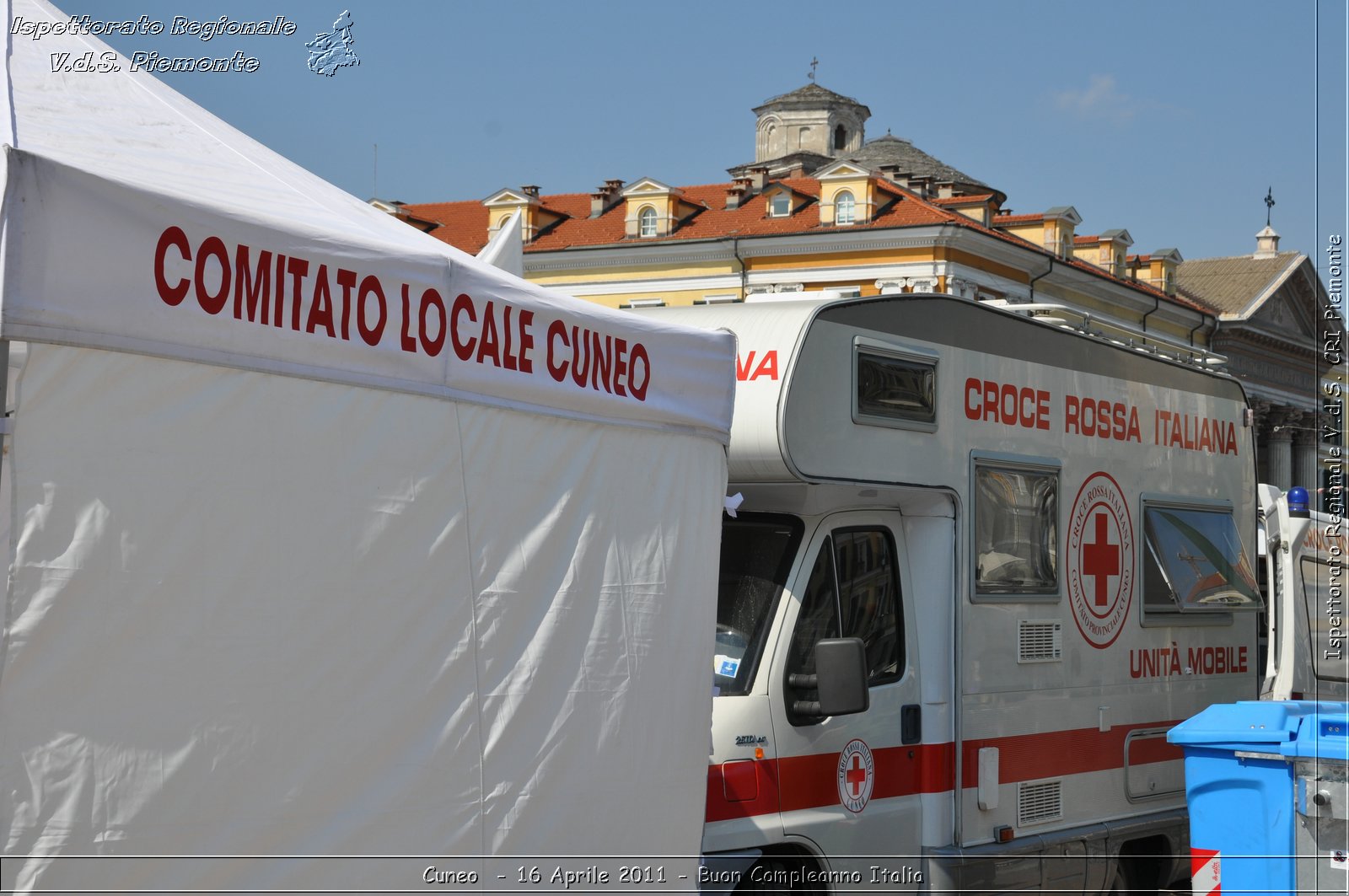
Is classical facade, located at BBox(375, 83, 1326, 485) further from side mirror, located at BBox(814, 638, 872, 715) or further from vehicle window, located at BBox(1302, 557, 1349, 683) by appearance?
side mirror, located at BBox(814, 638, 872, 715)

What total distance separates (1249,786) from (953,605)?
54.5 inches

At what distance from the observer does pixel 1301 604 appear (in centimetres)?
832

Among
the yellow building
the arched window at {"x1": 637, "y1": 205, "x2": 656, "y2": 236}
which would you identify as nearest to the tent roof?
the yellow building

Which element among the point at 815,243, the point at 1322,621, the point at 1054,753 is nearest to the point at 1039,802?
the point at 1054,753

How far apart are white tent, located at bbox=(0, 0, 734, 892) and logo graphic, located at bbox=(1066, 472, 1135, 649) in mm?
2650

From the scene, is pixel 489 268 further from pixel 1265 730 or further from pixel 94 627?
pixel 1265 730

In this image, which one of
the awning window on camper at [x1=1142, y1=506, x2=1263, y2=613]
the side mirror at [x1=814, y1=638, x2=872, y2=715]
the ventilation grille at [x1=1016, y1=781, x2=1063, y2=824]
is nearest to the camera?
the side mirror at [x1=814, y1=638, x2=872, y2=715]

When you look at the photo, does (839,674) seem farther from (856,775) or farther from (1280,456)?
(1280,456)

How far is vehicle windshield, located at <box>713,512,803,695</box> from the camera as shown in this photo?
539 cm

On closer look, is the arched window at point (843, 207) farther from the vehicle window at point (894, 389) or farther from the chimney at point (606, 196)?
the vehicle window at point (894, 389)

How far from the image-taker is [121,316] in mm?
3285

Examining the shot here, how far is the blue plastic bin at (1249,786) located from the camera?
19.1 ft

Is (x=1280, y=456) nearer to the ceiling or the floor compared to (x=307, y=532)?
nearer to the ceiling

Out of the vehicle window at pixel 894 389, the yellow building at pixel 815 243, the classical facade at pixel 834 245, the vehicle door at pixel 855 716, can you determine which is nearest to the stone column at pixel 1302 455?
the classical facade at pixel 834 245
